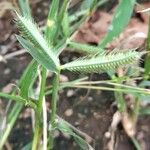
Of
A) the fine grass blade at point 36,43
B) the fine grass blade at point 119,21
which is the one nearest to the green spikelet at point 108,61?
the fine grass blade at point 36,43

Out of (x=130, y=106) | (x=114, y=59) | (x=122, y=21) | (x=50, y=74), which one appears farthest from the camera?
(x=50, y=74)

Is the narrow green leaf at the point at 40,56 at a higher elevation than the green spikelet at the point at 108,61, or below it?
higher

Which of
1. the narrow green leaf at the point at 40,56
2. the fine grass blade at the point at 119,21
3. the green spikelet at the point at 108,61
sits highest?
the narrow green leaf at the point at 40,56

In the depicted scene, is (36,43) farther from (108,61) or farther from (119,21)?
(119,21)

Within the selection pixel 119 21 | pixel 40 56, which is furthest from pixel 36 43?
pixel 119 21

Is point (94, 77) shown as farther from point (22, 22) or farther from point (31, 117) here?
point (22, 22)

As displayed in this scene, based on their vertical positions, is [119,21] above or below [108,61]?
below

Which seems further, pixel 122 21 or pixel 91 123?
pixel 91 123

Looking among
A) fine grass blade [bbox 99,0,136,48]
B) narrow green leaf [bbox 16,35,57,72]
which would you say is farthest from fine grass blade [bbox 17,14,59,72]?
fine grass blade [bbox 99,0,136,48]

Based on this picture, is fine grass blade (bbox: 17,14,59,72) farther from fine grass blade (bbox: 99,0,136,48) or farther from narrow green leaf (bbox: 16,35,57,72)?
fine grass blade (bbox: 99,0,136,48)

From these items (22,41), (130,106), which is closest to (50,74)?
(130,106)

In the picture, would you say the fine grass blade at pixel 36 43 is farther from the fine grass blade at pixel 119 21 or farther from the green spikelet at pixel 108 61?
the fine grass blade at pixel 119 21
